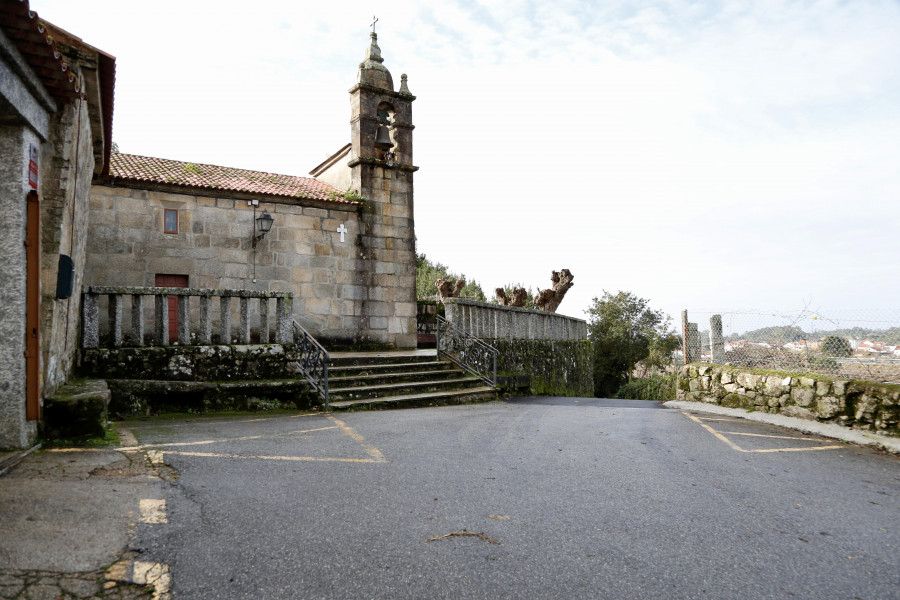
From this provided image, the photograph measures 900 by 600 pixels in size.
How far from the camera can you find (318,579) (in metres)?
3.02

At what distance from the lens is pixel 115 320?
8.86m

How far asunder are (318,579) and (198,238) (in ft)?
42.3

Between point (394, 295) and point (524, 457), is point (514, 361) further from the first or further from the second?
point (524, 457)

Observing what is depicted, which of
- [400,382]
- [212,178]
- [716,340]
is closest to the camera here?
[716,340]

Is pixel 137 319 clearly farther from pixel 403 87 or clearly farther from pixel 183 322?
pixel 403 87

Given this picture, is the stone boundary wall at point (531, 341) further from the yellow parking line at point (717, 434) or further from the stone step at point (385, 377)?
the yellow parking line at point (717, 434)

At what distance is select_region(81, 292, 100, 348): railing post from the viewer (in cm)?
851

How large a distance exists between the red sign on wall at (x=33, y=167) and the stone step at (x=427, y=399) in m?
5.85

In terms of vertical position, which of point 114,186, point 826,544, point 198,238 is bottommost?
point 826,544

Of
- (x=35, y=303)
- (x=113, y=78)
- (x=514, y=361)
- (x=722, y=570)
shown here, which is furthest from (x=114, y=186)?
(x=722, y=570)

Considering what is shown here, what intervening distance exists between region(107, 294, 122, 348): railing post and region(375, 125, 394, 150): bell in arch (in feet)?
31.0

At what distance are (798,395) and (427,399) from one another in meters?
6.42

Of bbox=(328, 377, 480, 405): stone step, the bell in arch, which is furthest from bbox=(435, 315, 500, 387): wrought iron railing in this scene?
the bell in arch

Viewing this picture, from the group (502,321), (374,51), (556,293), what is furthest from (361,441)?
(556,293)
